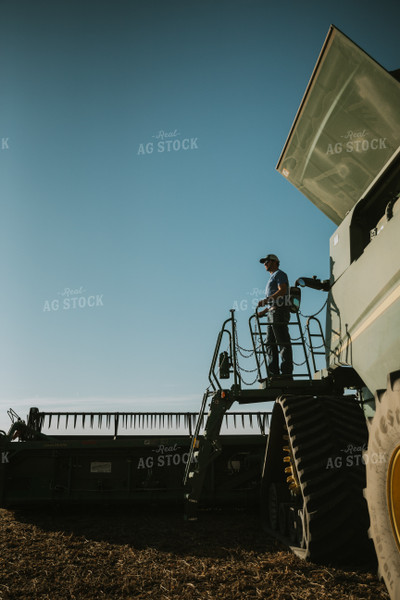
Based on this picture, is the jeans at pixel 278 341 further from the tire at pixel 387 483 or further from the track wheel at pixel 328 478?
the tire at pixel 387 483

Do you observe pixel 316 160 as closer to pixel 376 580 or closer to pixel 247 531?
pixel 376 580

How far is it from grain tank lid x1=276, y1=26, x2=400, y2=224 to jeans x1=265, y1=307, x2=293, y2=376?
1540mm

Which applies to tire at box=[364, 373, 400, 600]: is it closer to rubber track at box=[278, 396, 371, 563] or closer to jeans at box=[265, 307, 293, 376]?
rubber track at box=[278, 396, 371, 563]

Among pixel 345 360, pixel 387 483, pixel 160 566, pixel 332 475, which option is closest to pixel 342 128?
pixel 345 360

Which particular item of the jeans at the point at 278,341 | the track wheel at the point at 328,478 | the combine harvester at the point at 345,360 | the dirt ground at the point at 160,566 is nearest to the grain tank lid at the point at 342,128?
the combine harvester at the point at 345,360

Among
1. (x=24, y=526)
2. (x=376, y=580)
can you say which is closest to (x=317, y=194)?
(x=376, y=580)

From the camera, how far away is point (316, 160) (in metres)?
6.04

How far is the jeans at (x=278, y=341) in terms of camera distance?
6.35 meters

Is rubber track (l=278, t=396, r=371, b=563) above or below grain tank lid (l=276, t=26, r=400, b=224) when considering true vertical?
below

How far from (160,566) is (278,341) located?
3136 millimetres

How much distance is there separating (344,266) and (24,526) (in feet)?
19.7

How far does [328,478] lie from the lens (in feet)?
14.4

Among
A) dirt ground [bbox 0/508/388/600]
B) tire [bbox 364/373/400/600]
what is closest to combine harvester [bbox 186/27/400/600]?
tire [bbox 364/373/400/600]

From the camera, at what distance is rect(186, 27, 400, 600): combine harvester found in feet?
10.7
